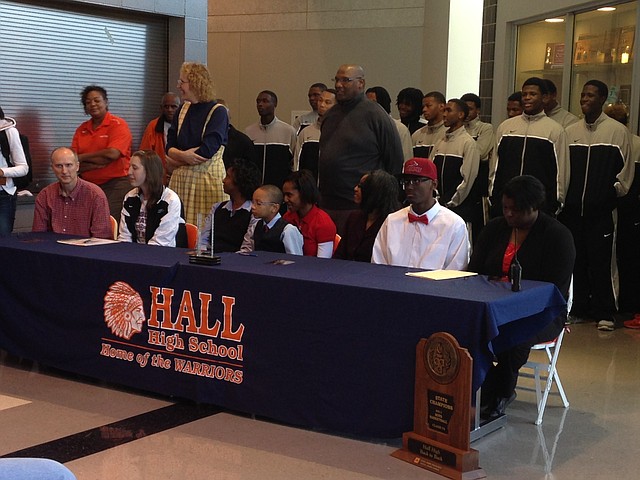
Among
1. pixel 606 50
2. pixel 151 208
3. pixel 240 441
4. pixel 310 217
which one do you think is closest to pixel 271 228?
pixel 310 217

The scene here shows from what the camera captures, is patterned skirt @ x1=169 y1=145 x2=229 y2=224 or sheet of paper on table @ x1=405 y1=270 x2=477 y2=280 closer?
sheet of paper on table @ x1=405 y1=270 x2=477 y2=280

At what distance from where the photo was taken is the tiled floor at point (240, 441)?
3945mm

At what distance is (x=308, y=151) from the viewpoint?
7934mm

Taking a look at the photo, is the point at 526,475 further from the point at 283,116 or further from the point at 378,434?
the point at 283,116

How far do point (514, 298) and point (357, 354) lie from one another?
2.36 ft

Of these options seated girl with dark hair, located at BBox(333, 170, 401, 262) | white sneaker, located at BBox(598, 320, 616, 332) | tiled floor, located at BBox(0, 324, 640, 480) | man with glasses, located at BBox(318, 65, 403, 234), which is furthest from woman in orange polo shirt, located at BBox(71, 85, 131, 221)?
white sneaker, located at BBox(598, 320, 616, 332)

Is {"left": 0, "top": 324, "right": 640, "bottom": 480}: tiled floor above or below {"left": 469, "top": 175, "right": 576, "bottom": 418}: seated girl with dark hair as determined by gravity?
below

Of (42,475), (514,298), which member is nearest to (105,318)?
(514,298)

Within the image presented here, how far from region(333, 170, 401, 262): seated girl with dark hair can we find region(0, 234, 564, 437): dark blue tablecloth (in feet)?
1.67

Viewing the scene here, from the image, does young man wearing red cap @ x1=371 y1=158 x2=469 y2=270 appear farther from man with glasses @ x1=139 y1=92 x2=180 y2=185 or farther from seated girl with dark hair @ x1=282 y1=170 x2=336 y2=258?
man with glasses @ x1=139 y1=92 x2=180 y2=185

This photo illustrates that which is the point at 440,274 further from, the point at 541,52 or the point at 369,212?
the point at 541,52

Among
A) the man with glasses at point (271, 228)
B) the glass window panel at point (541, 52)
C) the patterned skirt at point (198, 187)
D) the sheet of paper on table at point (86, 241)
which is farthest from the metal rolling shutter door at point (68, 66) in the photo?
the glass window panel at point (541, 52)

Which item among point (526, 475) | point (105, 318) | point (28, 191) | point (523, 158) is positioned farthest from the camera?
point (28, 191)

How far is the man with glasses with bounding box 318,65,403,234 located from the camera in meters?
6.26
